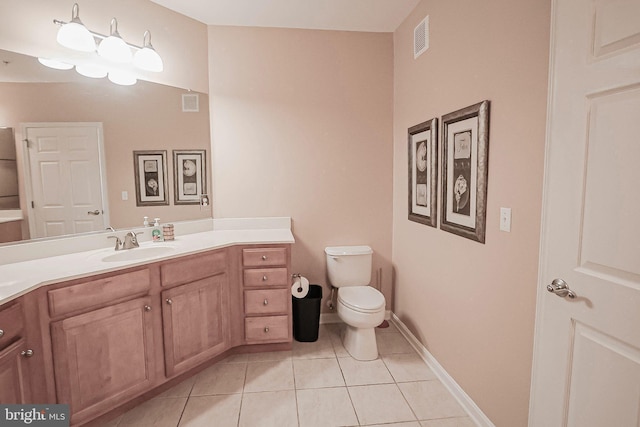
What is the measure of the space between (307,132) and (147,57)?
4.18ft

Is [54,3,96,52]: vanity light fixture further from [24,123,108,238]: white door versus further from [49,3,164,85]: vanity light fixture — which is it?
[24,123,108,238]: white door

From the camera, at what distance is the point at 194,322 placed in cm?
208

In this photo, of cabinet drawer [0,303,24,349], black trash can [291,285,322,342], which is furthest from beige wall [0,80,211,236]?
black trash can [291,285,322,342]

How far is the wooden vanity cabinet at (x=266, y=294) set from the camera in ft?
7.70

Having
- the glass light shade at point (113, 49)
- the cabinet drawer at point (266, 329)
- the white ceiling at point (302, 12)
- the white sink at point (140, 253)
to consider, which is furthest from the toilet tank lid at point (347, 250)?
the glass light shade at point (113, 49)

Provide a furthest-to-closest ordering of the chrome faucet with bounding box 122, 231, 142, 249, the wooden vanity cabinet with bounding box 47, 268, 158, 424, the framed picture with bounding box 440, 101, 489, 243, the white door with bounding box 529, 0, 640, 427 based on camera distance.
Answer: the chrome faucet with bounding box 122, 231, 142, 249 < the framed picture with bounding box 440, 101, 489, 243 < the wooden vanity cabinet with bounding box 47, 268, 158, 424 < the white door with bounding box 529, 0, 640, 427

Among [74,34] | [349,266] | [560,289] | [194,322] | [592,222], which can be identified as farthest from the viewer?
[349,266]

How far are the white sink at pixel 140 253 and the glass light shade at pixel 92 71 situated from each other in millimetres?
1149

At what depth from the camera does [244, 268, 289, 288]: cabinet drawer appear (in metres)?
2.35

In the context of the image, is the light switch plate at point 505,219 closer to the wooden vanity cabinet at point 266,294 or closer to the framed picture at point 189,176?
the wooden vanity cabinet at point 266,294

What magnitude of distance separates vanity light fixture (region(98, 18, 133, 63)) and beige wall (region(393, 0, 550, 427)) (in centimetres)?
202

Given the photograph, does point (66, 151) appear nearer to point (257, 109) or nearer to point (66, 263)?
point (66, 263)

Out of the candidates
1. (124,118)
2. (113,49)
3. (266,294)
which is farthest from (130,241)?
(113,49)

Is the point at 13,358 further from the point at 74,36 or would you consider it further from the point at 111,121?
the point at 74,36
